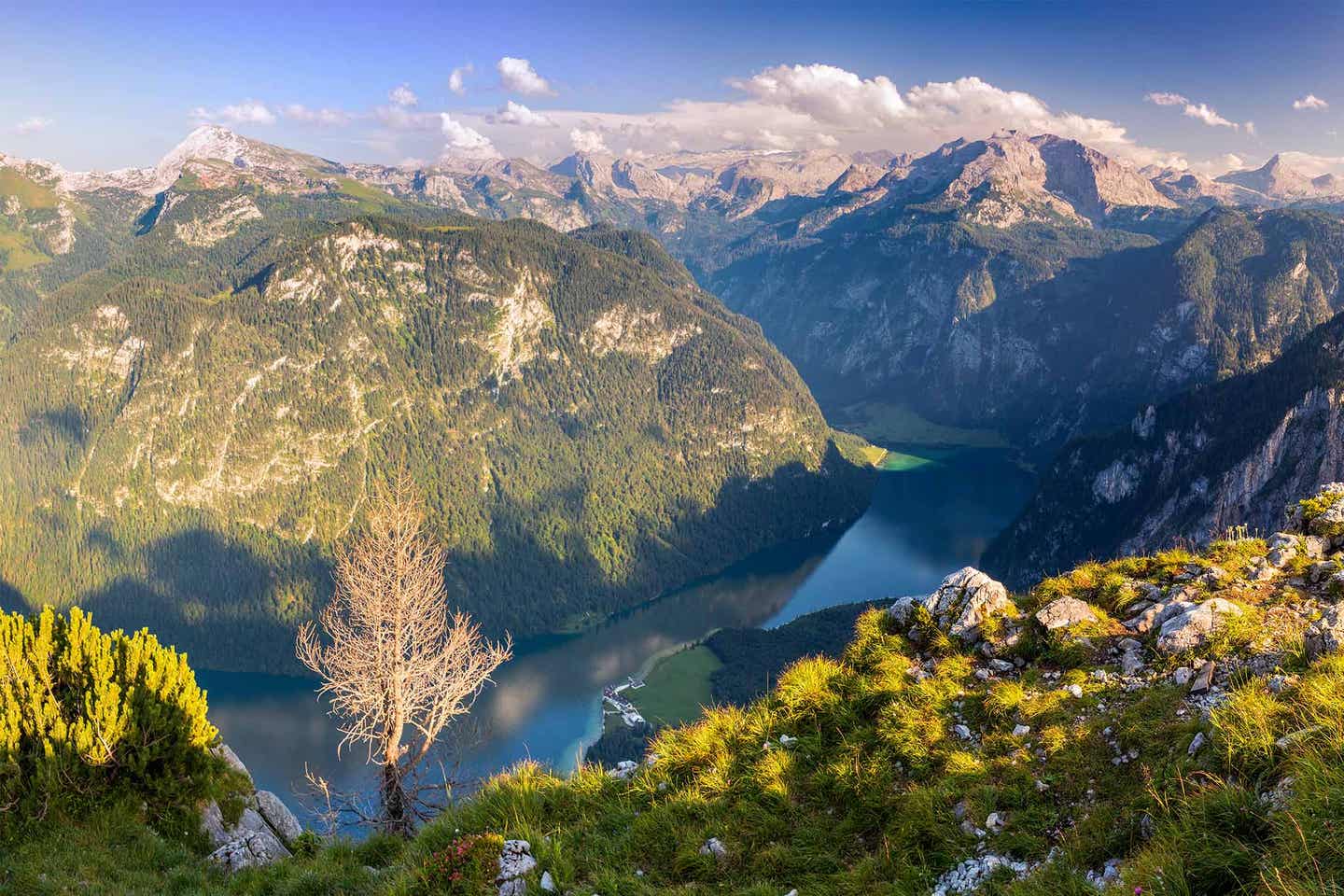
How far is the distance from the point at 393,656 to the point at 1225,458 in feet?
604

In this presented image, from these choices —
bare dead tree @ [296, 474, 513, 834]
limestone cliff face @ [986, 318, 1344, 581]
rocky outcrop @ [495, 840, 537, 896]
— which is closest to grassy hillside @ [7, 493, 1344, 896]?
rocky outcrop @ [495, 840, 537, 896]

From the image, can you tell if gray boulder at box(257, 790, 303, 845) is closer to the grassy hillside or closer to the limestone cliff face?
the grassy hillside

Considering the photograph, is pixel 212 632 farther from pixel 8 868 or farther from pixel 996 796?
pixel 996 796

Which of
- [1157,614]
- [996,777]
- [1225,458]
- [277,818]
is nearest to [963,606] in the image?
[1157,614]

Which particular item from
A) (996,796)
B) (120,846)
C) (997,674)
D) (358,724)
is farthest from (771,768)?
(120,846)

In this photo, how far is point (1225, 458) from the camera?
5906 inches

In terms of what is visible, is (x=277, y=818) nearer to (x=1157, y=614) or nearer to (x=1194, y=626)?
(x=1157, y=614)

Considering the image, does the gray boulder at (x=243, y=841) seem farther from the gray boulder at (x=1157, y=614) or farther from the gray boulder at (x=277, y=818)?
the gray boulder at (x=1157, y=614)

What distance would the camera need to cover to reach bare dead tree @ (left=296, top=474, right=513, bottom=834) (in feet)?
69.9

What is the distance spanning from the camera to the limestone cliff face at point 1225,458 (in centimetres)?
12519

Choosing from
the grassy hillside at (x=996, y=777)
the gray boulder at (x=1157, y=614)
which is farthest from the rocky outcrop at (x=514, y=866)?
the gray boulder at (x=1157, y=614)

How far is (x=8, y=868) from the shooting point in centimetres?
1447

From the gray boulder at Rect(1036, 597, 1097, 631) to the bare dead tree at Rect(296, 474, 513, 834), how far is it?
16.7m

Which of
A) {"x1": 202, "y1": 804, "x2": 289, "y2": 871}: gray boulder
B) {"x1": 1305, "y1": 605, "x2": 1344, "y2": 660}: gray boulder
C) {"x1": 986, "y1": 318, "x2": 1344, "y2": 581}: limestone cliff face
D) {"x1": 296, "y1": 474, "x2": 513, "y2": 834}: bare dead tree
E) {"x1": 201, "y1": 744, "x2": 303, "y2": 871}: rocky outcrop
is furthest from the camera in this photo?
{"x1": 986, "y1": 318, "x2": 1344, "y2": 581}: limestone cliff face
